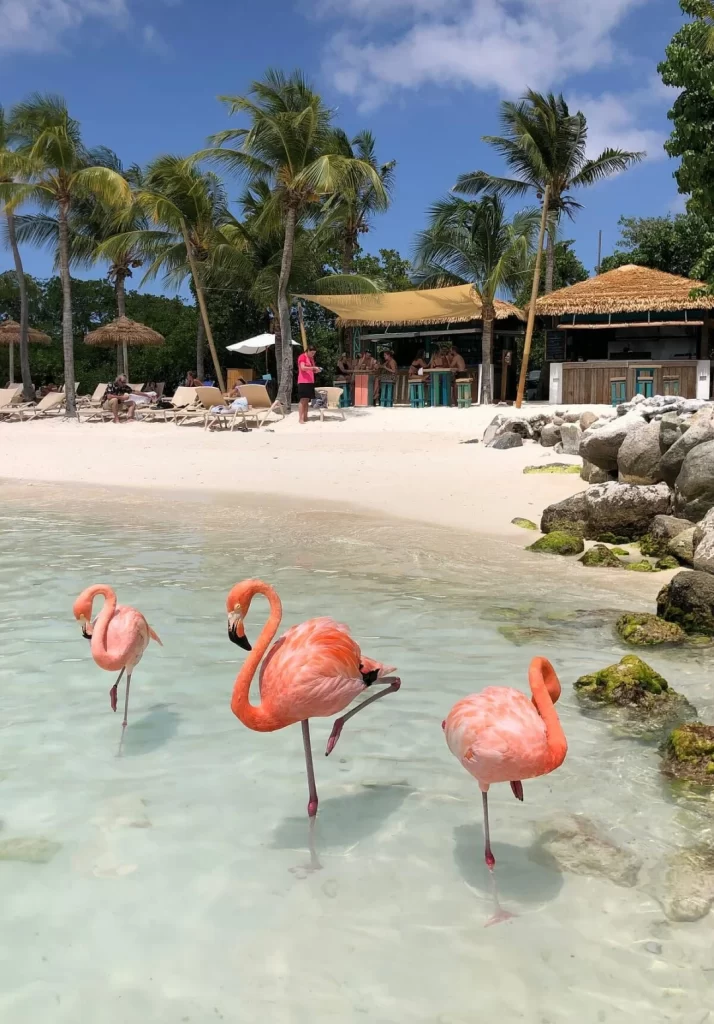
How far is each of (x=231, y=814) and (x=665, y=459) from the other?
790 centimetres

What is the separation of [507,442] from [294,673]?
41.8 ft

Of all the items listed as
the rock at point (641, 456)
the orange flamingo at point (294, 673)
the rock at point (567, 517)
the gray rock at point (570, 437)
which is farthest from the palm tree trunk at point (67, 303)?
the orange flamingo at point (294, 673)

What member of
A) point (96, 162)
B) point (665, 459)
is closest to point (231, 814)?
point (665, 459)

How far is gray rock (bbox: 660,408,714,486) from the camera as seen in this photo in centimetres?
991

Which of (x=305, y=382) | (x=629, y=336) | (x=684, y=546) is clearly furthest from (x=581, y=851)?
(x=629, y=336)

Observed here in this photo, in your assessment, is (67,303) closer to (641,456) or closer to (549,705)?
(641,456)

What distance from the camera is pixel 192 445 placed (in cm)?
1798

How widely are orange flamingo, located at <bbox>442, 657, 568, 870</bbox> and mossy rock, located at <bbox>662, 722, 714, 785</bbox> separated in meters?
1.20

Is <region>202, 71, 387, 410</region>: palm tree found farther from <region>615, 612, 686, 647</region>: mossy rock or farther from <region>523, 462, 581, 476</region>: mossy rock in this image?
<region>615, 612, 686, 647</region>: mossy rock

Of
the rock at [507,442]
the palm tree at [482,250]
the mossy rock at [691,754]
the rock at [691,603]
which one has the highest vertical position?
the palm tree at [482,250]

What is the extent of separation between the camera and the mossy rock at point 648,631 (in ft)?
20.2

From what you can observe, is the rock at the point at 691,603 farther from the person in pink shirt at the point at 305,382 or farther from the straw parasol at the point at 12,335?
the straw parasol at the point at 12,335

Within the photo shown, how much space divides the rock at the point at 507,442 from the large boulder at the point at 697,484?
6.24 meters

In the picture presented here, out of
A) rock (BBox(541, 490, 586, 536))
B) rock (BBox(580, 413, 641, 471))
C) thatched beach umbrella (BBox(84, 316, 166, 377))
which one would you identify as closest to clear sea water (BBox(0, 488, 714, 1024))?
rock (BBox(541, 490, 586, 536))
